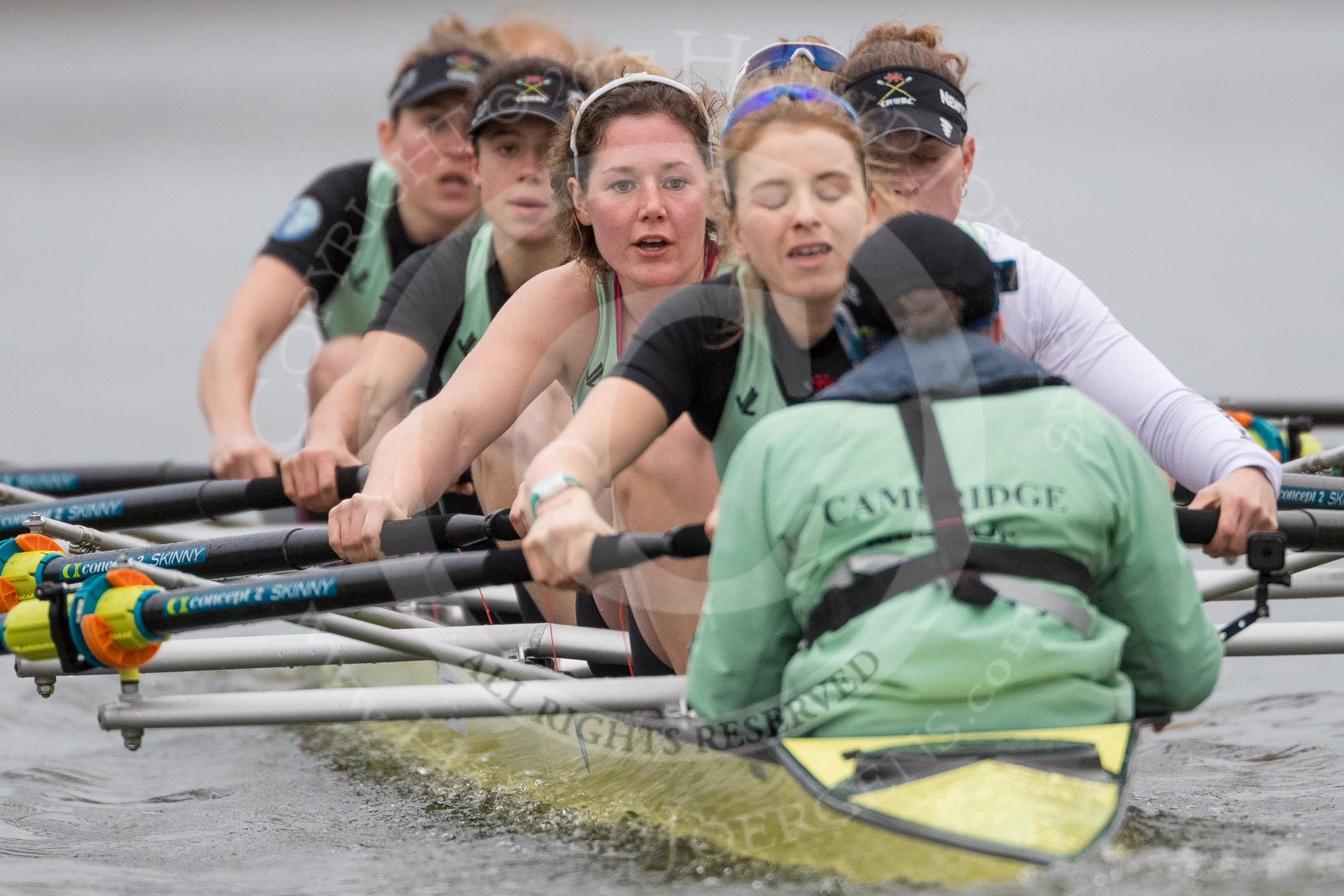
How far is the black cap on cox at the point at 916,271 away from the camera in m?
2.09

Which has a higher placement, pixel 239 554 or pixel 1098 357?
pixel 1098 357

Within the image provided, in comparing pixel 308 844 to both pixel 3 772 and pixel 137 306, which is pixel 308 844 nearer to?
pixel 3 772

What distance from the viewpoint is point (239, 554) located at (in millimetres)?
3123

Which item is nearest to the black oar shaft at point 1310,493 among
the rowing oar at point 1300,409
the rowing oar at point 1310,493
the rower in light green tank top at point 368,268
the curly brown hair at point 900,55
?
the rowing oar at point 1310,493

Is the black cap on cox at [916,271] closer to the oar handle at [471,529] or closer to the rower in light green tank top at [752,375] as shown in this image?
the rower in light green tank top at [752,375]

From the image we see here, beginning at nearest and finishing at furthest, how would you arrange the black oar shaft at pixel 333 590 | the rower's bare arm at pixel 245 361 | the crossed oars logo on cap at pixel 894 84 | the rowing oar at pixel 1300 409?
the black oar shaft at pixel 333 590 → the crossed oars logo on cap at pixel 894 84 → the rower's bare arm at pixel 245 361 → the rowing oar at pixel 1300 409

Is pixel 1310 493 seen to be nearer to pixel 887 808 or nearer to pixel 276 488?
pixel 887 808

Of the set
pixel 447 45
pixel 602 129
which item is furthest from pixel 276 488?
pixel 447 45

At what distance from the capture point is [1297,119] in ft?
54.2

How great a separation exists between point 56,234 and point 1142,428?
575 inches

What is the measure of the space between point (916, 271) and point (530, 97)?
2.05 metres

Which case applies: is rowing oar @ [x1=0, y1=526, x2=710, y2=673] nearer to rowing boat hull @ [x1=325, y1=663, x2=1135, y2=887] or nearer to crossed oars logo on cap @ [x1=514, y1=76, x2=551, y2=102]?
rowing boat hull @ [x1=325, y1=663, x2=1135, y2=887]

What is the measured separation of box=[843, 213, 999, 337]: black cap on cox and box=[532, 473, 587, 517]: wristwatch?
0.54 m

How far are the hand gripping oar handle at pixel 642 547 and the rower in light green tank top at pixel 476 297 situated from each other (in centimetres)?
158
